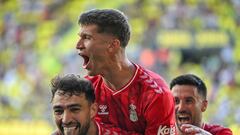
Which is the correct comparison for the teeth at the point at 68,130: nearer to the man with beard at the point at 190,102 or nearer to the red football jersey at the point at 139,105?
the red football jersey at the point at 139,105

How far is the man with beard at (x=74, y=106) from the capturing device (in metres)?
2.94

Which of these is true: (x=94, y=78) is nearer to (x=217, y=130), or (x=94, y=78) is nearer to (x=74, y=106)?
(x=74, y=106)

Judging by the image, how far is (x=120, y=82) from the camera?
3219 millimetres

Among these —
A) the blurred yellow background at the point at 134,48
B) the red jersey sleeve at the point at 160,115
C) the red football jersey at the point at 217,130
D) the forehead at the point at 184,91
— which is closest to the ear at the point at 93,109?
the red jersey sleeve at the point at 160,115

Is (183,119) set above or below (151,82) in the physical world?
below

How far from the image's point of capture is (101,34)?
312cm

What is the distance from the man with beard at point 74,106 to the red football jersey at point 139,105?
149 millimetres

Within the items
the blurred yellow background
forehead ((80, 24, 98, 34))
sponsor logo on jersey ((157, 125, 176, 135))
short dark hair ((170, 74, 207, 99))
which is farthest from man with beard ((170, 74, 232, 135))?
the blurred yellow background

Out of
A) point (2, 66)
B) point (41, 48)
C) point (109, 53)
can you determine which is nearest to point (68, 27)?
point (41, 48)

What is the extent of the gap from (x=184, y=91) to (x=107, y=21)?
937 mm

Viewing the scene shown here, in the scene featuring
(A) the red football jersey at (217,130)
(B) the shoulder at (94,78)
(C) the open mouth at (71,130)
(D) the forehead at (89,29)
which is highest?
(D) the forehead at (89,29)

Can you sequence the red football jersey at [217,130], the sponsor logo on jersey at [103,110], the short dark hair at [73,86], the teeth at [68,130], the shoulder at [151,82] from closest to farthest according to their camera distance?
1. the teeth at [68,130]
2. the short dark hair at [73,86]
3. the shoulder at [151,82]
4. the sponsor logo on jersey at [103,110]
5. the red football jersey at [217,130]

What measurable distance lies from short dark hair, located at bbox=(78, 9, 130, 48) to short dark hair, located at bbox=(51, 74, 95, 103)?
0.84 feet

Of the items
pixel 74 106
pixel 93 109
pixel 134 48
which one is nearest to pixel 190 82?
pixel 93 109
